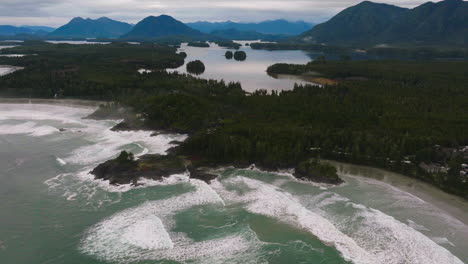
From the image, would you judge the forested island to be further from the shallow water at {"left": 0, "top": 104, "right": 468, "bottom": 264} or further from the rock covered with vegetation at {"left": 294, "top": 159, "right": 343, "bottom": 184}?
the shallow water at {"left": 0, "top": 104, "right": 468, "bottom": 264}

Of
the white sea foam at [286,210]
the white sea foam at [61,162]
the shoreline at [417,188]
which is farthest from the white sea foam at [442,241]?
the white sea foam at [61,162]

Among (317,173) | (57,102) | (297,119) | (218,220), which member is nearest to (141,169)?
(218,220)

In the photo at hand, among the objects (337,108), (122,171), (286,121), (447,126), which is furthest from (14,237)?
(447,126)

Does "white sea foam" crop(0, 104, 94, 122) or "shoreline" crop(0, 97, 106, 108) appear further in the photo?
"shoreline" crop(0, 97, 106, 108)

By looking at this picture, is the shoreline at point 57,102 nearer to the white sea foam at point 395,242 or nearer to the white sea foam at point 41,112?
the white sea foam at point 41,112

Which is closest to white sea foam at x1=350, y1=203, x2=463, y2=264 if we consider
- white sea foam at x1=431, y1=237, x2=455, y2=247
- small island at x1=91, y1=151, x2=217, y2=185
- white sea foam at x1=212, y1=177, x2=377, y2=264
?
white sea foam at x1=431, y1=237, x2=455, y2=247

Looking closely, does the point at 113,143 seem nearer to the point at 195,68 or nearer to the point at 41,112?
the point at 41,112

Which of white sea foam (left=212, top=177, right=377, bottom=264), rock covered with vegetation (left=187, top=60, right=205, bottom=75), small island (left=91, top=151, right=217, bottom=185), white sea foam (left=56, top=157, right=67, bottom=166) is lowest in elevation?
white sea foam (left=212, top=177, right=377, bottom=264)

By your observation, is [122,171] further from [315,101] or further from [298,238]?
[315,101]
